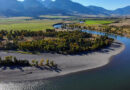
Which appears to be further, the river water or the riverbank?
the riverbank

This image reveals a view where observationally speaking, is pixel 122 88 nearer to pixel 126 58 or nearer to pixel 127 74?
pixel 127 74

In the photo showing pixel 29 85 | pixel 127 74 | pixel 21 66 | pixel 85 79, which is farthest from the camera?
pixel 21 66

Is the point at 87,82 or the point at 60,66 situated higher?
the point at 60,66

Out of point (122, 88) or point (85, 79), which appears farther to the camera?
point (85, 79)

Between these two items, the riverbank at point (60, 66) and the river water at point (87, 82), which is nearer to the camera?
the river water at point (87, 82)

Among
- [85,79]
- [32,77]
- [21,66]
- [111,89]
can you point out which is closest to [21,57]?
[21,66]

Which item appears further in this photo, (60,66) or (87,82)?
(60,66)

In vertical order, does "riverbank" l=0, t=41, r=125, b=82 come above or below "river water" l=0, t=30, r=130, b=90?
above

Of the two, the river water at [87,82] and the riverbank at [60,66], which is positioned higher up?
the riverbank at [60,66]
